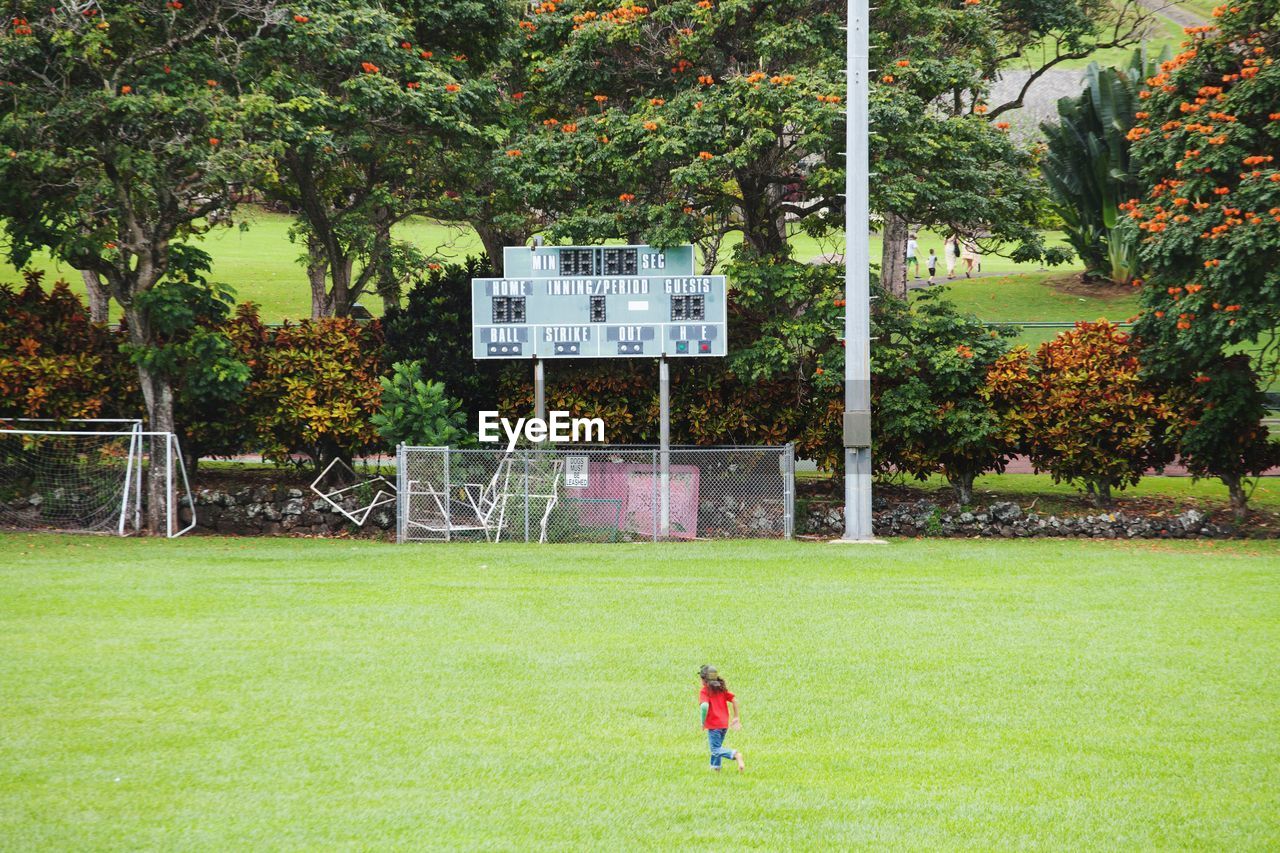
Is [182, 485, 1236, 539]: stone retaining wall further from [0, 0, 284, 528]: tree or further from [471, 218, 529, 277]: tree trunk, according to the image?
[471, 218, 529, 277]: tree trunk

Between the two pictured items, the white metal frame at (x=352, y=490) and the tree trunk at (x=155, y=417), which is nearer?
the tree trunk at (x=155, y=417)

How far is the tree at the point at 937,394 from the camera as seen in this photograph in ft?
64.3

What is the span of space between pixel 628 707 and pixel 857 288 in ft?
33.4

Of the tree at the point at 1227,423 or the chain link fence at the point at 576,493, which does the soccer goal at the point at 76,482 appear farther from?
the tree at the point at 1227,423

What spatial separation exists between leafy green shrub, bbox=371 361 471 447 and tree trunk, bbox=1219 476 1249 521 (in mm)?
11546

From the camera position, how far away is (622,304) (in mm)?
19203

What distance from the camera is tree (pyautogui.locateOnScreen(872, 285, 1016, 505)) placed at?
19.6 meters

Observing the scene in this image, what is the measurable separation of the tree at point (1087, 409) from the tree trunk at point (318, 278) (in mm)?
13448

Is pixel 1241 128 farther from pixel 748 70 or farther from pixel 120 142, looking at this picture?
pixel 120 142

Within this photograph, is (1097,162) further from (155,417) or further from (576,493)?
(155,417)

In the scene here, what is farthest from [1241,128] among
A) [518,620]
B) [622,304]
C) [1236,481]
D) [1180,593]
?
[518,620]

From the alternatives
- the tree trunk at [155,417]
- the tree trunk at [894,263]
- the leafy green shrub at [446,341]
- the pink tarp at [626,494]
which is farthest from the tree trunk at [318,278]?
the tree trunk at [894,263]

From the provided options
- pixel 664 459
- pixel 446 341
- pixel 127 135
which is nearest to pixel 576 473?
pixel 664 459

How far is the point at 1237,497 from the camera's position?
19.9 metres
